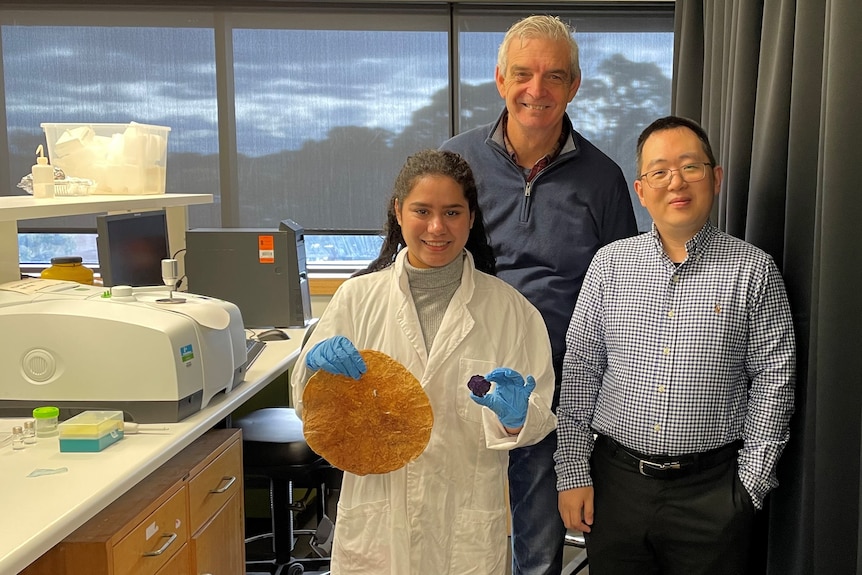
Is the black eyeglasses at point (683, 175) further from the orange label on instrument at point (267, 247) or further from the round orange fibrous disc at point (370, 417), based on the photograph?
the orange label on instrument at point (267, 247)

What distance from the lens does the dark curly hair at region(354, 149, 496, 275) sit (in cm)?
160

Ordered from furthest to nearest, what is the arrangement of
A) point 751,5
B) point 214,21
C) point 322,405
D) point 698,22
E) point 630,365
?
point 214,21
point 698,22
point 751,5
point 630,365
point 322,405

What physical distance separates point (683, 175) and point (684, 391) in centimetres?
44

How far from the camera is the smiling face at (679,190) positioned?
1600 millimetres

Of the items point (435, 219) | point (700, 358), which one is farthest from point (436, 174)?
point (700, 358)

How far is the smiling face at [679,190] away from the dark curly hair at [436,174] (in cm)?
36

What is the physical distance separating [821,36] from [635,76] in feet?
7.49

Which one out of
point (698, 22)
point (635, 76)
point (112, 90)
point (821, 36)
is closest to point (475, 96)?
point (635, 76)

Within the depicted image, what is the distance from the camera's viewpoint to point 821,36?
168cm

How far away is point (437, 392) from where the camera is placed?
1559mm

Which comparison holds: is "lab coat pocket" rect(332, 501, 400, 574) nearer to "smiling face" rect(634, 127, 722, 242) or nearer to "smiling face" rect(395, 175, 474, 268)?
"smiling face" rect(395, 175, 474, 268)

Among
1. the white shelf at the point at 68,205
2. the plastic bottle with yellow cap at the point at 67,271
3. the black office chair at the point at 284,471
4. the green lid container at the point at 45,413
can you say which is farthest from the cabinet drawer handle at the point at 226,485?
the plastic bottle with yellow cap at the point at 67,271

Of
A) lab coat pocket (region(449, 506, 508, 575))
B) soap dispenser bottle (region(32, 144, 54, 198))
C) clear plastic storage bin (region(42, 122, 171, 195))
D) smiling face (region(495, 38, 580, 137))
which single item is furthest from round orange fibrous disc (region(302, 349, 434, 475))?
clear plastic storage bin (region(42, 122, 171, 195))

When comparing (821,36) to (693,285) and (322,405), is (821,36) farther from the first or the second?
(322,405)
